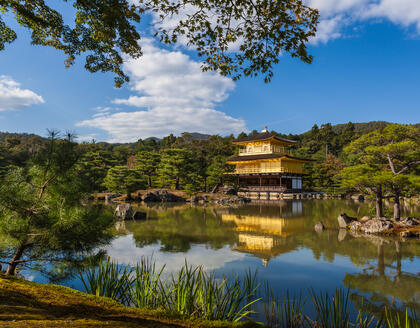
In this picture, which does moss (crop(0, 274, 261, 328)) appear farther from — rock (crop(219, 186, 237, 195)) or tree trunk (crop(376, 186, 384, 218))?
rock (crop(219, 186, 237, 195))

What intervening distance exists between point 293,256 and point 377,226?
160 inches

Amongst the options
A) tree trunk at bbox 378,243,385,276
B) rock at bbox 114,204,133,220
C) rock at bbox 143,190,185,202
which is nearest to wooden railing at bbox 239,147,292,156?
rock at bbox 143,190,185,202

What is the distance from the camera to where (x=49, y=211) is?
9.68ft

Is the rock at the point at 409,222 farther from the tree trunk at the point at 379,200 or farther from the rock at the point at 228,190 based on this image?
the rock at the point at 228,190

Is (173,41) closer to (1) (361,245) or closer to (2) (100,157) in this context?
(1) (361,245)

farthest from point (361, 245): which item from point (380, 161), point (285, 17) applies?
point (285, 17)

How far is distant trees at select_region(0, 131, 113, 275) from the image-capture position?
2857 millimetres

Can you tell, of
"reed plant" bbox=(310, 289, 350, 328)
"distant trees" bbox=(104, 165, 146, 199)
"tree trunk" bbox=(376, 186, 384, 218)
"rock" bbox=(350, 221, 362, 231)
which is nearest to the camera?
"reed plant" bbox=(310, 289, 350, 328)

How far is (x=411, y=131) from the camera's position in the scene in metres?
8.19

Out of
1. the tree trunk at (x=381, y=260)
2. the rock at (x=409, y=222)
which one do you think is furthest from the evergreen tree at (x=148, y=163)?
the tree trunk at (x=381, y=260)

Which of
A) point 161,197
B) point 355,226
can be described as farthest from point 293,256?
point 161,197

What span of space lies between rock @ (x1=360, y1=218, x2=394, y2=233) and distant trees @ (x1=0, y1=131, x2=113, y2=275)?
8.00 m

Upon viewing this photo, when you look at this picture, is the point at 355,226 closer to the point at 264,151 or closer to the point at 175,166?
the point at 175,166

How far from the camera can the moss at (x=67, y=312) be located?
1.83 meters
